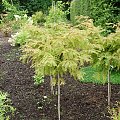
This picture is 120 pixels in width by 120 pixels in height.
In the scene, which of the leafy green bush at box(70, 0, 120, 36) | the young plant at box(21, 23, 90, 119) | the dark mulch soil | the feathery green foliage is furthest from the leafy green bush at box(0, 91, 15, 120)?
the leafy green bush at box(70, 0, 120, 36)

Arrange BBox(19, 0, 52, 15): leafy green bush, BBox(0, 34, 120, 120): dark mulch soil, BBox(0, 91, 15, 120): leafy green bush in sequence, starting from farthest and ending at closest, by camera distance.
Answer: BBox(19, 0, 52, 15): leafy green bush < BBox(0, 34, 120, 120): dark mulch soil < BBox(0, 91, 15, 120): leafy green bush

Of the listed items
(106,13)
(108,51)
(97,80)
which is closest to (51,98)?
(97,80)

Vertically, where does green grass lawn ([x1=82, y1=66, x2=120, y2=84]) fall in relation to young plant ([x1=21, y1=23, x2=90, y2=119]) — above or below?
below

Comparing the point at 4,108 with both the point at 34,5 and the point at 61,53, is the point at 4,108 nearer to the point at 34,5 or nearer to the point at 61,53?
the point at 61,53

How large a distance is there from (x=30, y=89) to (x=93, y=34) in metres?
2.14

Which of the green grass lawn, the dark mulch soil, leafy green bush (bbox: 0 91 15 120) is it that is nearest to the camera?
leafy green bush (bbox: 0 91 15 120)

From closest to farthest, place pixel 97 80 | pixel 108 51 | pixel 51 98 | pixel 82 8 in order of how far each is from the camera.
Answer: pixel 108 51, pixel 51 98, pixel 97 80, pixel 82 8

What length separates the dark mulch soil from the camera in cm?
599

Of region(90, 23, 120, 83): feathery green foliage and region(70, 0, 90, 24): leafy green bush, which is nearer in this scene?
region(90, 23, 120, 83): feathery green foliage

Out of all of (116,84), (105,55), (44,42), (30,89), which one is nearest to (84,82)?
(116,84)

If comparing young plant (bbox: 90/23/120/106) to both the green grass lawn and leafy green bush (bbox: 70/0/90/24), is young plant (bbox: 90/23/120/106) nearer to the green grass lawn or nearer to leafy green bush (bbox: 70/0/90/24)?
the green grass lawn

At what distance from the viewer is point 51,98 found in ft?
22.1

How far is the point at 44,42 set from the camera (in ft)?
18.2

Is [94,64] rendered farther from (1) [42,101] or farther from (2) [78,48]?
(1) [42,101]
